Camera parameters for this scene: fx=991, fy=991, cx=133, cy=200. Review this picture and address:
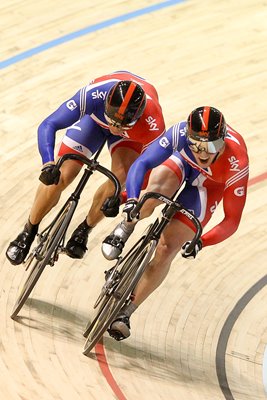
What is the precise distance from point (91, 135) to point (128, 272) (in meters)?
0.99

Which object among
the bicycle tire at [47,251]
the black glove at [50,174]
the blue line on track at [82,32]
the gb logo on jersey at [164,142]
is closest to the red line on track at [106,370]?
the bicycle tire at [47,251]

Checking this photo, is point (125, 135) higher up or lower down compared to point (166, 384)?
higher up

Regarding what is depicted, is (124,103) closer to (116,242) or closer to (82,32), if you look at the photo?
(116,242)

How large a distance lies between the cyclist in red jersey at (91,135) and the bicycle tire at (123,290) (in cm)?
49

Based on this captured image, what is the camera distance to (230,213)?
5832 mm

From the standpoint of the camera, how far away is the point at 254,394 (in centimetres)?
625

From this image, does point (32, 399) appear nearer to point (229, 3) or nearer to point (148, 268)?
point (148, 268)

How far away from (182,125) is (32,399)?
1.84m

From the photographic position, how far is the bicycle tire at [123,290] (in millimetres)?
5797

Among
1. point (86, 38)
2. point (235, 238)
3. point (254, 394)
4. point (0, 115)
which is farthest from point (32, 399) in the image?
point (86, 38)

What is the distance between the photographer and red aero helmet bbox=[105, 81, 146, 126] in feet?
19.1

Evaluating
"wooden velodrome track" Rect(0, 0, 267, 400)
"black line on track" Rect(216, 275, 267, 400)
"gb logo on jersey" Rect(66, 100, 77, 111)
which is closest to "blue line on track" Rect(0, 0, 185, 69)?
"wooden velodrome track" Rect(0, 0, 267, 400)

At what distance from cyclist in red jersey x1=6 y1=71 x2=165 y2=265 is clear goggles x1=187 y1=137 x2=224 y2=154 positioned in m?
0.41

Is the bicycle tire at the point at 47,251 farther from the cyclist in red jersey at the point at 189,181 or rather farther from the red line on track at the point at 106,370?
the red line on track at the point at 106,370
